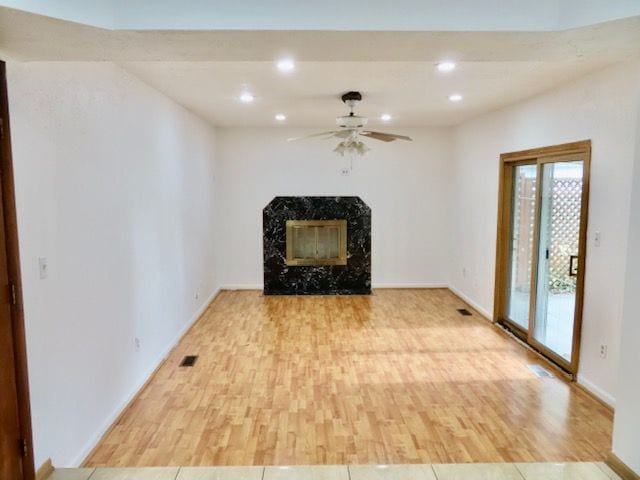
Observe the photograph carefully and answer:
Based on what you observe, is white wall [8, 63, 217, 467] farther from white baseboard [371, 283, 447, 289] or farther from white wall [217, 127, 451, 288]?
white baseboard [371, 283, 447, 289]

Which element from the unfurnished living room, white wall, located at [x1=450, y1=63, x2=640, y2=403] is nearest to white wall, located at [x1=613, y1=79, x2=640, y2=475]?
the unfurnished living room

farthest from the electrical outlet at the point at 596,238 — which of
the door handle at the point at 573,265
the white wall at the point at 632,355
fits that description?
the white wall at the point at 632,355

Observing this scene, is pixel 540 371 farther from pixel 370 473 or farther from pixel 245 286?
pixel 245 286

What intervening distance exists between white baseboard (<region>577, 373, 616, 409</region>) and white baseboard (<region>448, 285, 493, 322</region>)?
179 cm

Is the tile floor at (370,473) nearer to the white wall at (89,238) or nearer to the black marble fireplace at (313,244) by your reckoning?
the white wall at (89,238)

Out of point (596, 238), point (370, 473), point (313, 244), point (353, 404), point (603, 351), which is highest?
point (596, 238)

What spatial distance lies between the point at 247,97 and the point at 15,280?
2950 mm

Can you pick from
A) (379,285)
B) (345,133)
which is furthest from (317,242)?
(345,133)

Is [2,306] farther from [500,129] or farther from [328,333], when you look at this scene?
[500,129]

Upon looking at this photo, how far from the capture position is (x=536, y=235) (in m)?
4.42

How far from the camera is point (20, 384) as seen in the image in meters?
2.07

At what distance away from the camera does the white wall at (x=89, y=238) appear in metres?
2.21

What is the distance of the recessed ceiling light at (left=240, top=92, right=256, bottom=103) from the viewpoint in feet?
14.2

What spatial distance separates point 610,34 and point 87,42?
6.71 ft
